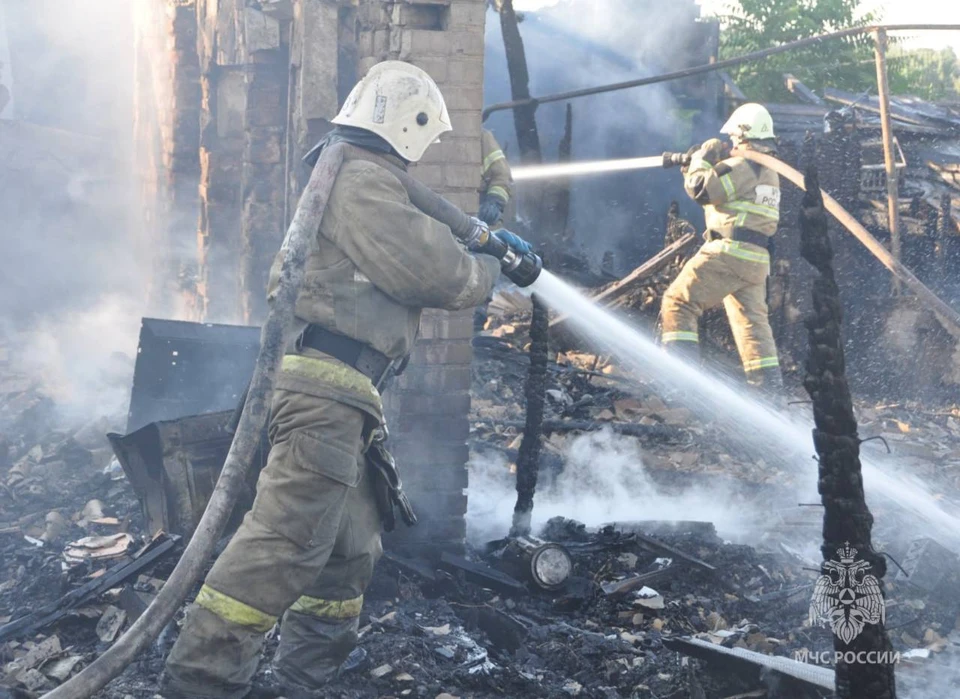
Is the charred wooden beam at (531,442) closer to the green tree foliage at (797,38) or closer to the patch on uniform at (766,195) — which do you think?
the patch on uniform at (766,195)

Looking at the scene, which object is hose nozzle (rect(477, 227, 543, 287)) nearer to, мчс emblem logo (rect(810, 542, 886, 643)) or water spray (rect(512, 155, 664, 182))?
мчс emblem logo (rect(810, 542, 886, 643))

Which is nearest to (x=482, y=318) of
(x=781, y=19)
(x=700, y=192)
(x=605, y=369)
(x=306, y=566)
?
(x=605, y=369)

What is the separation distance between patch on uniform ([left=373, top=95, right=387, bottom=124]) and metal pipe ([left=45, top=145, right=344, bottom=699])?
187mm

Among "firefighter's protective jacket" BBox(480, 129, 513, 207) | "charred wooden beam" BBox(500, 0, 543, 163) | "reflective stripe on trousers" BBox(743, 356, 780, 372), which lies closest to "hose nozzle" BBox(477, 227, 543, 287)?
"firefighter's protective jacket" BBox(480, 129, 513, 207)

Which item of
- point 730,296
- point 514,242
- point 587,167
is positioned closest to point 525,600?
point 514,242

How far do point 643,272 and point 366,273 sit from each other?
20.3ft

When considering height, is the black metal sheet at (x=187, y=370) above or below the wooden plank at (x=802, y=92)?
below

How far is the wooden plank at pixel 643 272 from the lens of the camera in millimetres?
9205

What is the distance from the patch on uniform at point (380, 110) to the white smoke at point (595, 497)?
8.05 ft

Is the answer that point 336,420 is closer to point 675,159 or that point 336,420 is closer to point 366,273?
point 366,273

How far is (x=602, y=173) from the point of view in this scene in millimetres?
15195

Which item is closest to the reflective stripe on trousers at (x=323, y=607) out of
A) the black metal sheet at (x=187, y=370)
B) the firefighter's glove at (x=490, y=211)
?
the black metal sheet at (x=187, y=370)

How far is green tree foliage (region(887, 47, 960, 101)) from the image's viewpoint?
1938 centimetres

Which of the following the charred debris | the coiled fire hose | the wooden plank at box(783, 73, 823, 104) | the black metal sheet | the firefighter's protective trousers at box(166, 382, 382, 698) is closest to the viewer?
the firefighter's protective trousers at box(166, 382, 382, 698)
